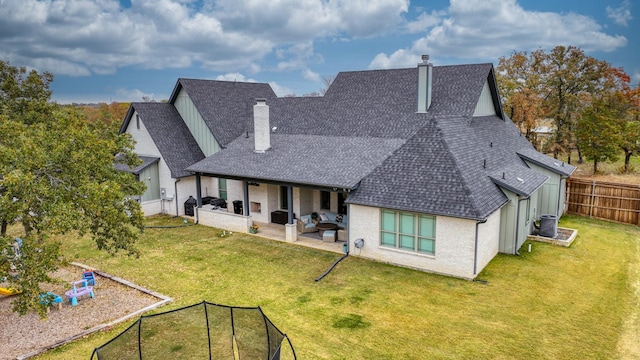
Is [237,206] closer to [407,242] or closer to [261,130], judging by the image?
[261,130]

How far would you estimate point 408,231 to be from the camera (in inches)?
570

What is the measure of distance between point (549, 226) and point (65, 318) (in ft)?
56.4

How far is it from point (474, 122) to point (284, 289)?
490 inches

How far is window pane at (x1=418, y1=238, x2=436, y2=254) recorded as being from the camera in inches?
555

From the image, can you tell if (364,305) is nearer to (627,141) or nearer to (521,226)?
(521,226)

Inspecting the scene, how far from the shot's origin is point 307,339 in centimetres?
1005

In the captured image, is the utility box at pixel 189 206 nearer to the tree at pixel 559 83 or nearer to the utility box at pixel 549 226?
the utility box at pixel 549 226

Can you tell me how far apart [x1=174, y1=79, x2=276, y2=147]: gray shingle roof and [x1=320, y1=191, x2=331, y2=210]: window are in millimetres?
6556

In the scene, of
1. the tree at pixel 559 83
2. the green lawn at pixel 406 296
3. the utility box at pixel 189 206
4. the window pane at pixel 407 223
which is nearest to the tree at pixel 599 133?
the tree at pixel 559 83

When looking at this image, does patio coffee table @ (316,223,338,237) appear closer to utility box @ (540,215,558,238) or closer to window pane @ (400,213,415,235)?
window pane @ (400,213,415,235)

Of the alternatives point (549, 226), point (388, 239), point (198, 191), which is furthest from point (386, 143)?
point (198, 191)

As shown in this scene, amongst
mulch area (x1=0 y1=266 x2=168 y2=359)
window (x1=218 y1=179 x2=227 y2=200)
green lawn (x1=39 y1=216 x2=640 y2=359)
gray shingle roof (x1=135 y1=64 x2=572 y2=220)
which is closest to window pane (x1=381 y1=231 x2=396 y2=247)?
green lawn (x1=39 y1=216 x2=640 y2=359)

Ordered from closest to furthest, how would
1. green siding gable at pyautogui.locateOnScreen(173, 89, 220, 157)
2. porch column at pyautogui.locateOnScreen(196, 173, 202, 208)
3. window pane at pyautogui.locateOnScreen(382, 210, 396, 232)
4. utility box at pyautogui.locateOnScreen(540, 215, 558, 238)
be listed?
1. window pane at pyautogui.locateOnScreen(382, 210, 396, 232)
2. utility box at pyautogui.locateOnScreen(540, 215, 558, 238)
3. porch column at pyautogui.locateOnScreen(196, 173, 202, 208)
4. green siding gable at pyautogui.locateOnScreen(173, 89, 220, 157)

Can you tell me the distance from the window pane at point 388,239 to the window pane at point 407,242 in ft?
0.94
